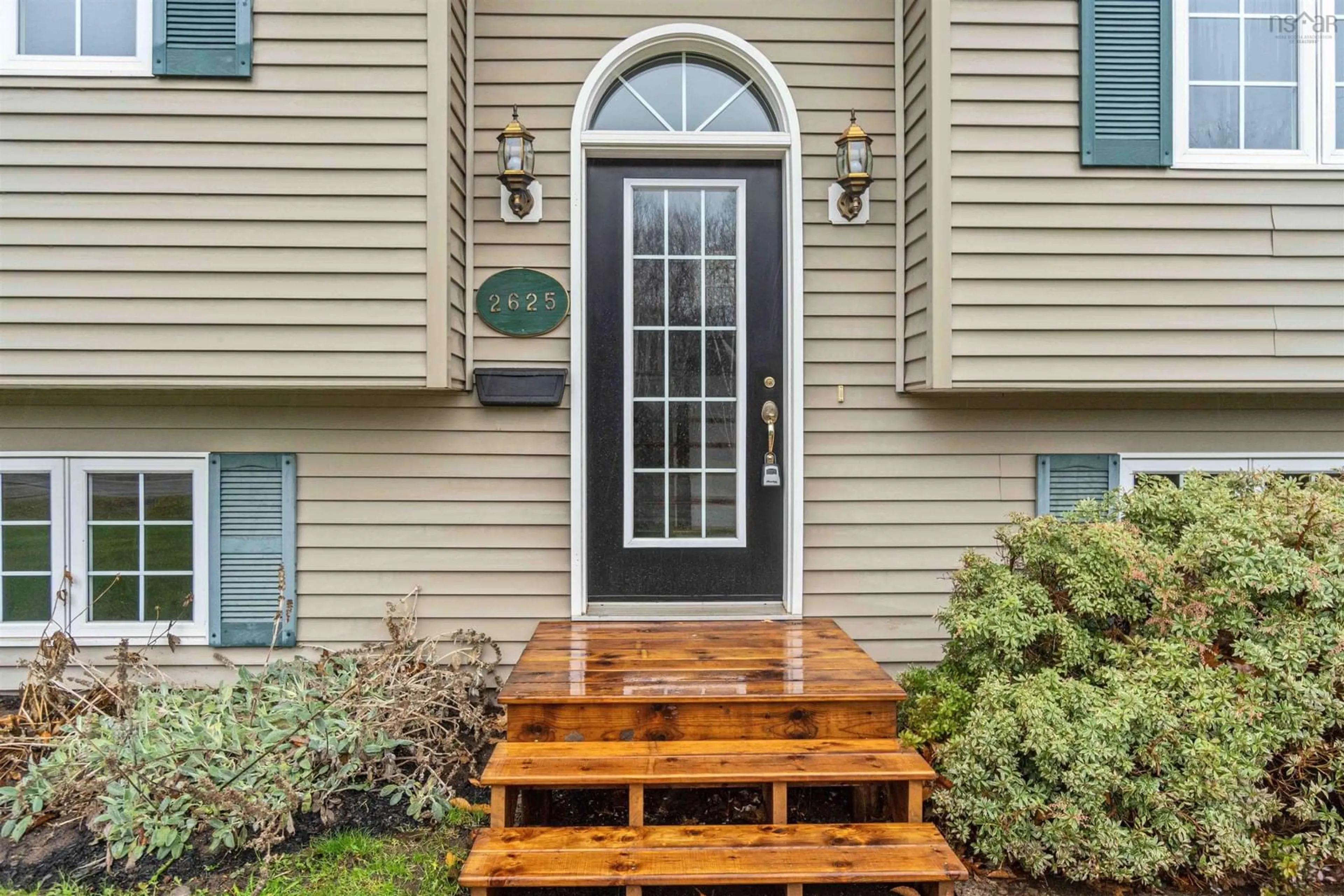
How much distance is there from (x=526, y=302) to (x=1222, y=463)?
121 inches

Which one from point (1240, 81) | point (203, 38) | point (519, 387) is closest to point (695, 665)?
point (519, 387)

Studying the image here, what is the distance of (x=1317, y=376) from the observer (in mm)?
3209

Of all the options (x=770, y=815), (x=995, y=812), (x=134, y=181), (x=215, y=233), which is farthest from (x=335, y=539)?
(x=995, y=812)

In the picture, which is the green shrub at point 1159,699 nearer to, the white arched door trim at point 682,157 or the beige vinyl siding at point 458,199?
the white arched door trim at point 682,157

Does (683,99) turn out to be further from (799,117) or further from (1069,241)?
(1069,241)

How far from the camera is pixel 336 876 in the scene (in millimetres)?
2336

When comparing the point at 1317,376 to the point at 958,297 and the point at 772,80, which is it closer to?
the point at 958,297

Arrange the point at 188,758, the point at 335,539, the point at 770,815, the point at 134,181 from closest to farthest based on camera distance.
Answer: the point at 770,815 < the point at 188,758 < the point at 134,181 < the point at 335,539

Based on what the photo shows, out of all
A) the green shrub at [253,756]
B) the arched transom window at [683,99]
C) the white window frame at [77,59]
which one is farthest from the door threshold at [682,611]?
the white window frame at [77,59]

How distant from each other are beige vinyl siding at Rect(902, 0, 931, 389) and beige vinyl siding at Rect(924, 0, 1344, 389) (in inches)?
4.1

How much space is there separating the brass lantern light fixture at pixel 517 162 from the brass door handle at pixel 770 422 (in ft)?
4.32

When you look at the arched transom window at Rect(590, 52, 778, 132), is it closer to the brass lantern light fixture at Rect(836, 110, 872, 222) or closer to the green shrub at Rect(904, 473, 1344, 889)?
the brass lantern light fixture at Rect(836, 110, 872, 222)

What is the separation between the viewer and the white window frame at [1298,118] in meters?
3.20

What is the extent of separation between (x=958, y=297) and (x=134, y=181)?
318cm
